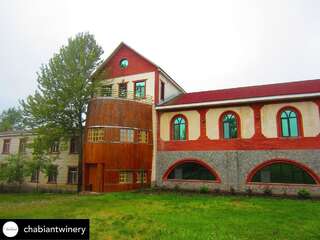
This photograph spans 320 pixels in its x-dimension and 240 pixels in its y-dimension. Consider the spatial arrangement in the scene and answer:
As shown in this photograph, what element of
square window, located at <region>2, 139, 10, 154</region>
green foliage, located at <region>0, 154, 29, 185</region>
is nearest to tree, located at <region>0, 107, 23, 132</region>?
square window, located at <region>2, 139, 10, 154</region>

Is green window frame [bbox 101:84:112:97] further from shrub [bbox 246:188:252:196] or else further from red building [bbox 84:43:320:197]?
shrub [bbox 246:188:252:196]

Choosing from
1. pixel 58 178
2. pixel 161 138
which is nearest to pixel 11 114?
pixel 58 178

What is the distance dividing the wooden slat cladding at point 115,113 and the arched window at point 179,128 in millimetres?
2986

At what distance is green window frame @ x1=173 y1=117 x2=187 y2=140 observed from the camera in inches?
860

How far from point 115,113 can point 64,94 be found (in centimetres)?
469

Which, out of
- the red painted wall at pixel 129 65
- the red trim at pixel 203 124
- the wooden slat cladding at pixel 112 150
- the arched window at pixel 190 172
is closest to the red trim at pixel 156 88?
the red painted wall at pixel 129 65

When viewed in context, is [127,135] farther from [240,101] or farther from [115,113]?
[240,101]

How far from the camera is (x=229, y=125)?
20.3 metres

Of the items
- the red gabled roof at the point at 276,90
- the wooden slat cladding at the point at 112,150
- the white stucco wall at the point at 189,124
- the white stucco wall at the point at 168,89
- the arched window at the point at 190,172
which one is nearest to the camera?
the red gabled roof at the point at 276,90

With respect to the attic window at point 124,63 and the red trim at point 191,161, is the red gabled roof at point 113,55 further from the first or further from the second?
the red trim at point 191,161

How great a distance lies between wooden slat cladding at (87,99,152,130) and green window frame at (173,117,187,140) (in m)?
3.01

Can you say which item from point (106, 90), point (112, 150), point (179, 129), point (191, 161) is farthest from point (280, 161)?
point (106, 90)

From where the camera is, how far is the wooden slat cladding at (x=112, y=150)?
1980cm

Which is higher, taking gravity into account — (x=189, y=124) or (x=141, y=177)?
(x=189, y=124)
